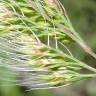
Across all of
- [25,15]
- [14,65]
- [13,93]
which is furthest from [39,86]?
[13,93]

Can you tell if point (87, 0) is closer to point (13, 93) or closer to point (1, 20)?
point (13, 93)

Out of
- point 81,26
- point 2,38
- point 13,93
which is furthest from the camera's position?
point 81,26

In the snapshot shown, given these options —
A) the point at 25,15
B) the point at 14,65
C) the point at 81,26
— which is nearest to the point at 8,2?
the point at 25,15

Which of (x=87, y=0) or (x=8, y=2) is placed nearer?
(x=8, y=2)

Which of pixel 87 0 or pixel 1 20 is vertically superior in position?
pixel 87 0

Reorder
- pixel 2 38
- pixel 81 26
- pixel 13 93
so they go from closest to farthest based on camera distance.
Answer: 1. pixel 2 38
2. pixel 13 93
3. pixel 81 26

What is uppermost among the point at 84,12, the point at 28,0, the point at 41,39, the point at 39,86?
the point at 84,12

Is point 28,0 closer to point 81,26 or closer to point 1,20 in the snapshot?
point 1,20

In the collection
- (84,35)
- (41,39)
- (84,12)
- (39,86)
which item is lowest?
(39,86)

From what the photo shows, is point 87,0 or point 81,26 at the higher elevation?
point 87,0
